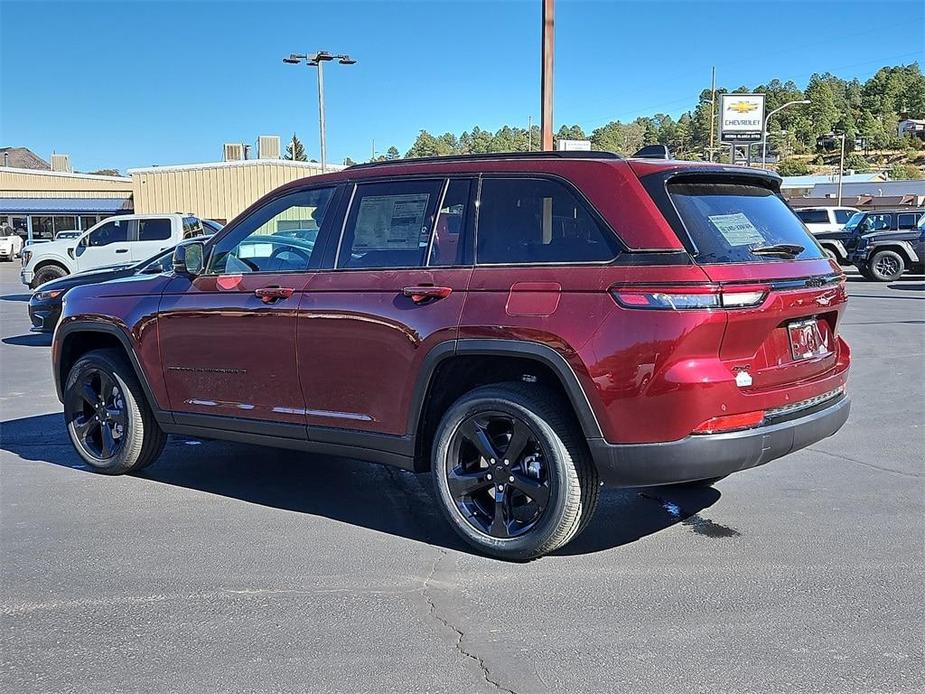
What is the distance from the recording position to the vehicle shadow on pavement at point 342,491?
488 cm

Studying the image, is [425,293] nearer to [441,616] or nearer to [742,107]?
[441,616]

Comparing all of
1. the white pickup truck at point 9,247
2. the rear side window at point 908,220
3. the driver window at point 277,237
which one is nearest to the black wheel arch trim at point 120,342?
the driver window at point 277,237

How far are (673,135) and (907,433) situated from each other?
101 metres

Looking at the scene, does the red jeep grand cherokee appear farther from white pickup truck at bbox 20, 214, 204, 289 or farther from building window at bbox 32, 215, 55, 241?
building window at bbox 32, 215, 55, 241

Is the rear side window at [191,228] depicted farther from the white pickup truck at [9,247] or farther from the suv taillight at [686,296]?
the white pickup truck at [9,247]

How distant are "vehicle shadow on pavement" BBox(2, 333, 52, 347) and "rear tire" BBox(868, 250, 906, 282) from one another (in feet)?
63.2

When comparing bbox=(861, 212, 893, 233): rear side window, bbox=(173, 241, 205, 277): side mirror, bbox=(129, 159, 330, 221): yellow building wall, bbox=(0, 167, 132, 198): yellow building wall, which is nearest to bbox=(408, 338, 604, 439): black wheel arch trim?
bbox=(173, 241, 205, 277): side mirror

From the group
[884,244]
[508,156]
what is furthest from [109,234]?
[884,244]

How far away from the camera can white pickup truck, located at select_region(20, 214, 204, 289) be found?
19344 mm

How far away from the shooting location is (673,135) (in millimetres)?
102812

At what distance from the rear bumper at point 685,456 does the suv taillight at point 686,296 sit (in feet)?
1.85

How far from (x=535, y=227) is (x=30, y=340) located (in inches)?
448

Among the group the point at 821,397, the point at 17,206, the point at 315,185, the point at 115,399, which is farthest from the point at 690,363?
the point at 17,206

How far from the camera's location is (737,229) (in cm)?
423
